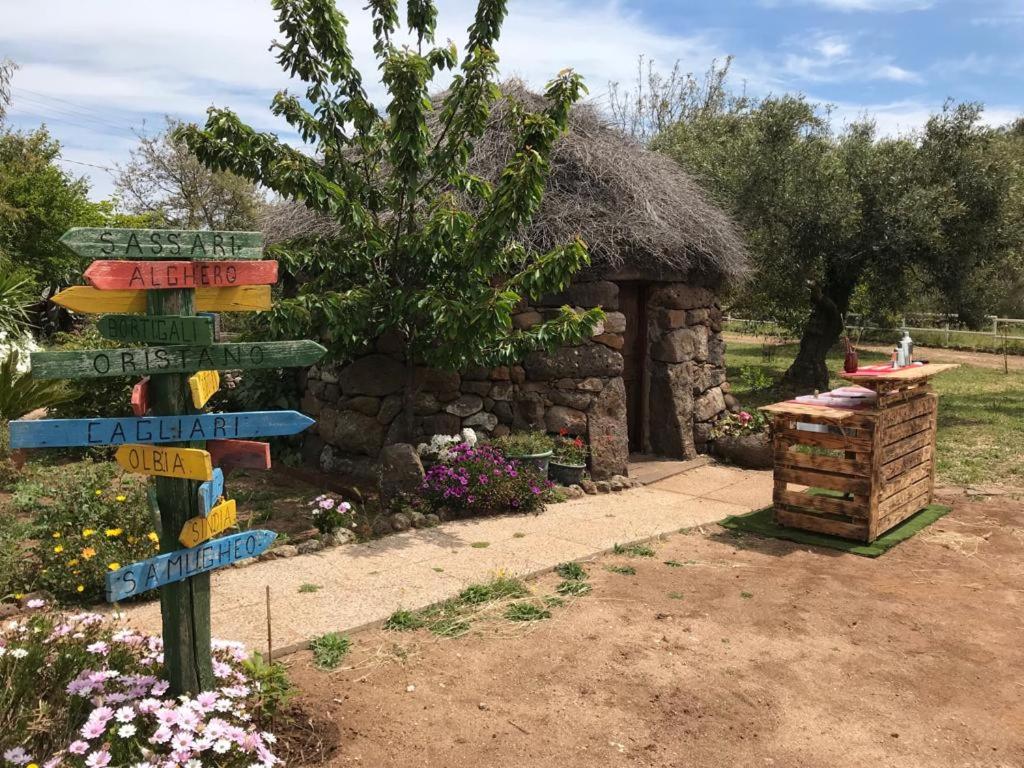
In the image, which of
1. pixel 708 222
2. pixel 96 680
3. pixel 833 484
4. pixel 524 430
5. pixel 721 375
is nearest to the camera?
pixel 96 680

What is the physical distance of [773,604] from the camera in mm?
4871

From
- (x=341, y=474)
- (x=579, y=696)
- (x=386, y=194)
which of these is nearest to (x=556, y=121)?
(x=386, y=194)

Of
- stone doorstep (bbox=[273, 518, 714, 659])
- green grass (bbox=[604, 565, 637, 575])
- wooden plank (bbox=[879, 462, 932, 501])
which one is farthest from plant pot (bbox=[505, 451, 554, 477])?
wooden plank (bbox=[879, 462, 932, 501])

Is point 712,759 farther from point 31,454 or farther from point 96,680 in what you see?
point 31,454

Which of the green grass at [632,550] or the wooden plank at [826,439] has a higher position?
the wooden plank at [826,439]

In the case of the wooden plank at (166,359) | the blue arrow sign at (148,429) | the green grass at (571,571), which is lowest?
the green grass at (571,571)

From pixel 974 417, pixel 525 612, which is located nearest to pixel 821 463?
pixel 525 612

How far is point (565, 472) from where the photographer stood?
751cm

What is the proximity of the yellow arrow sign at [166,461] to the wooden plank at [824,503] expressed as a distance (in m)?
4.91

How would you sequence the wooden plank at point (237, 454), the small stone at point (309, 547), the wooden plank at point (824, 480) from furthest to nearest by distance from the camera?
the wooden plank at point (824, 480) → the small stone at point (309, 547) → the wooden plank at point (237, 454)

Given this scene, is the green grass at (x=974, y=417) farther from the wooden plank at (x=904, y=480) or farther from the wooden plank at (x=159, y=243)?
the wooden plank at (x=159, y=243)

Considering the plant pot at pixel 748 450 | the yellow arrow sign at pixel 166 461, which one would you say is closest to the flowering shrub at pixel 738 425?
the plant pot at pixel 748 450

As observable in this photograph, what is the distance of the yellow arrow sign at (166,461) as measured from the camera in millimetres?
2807

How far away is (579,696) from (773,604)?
1776 millimetres
